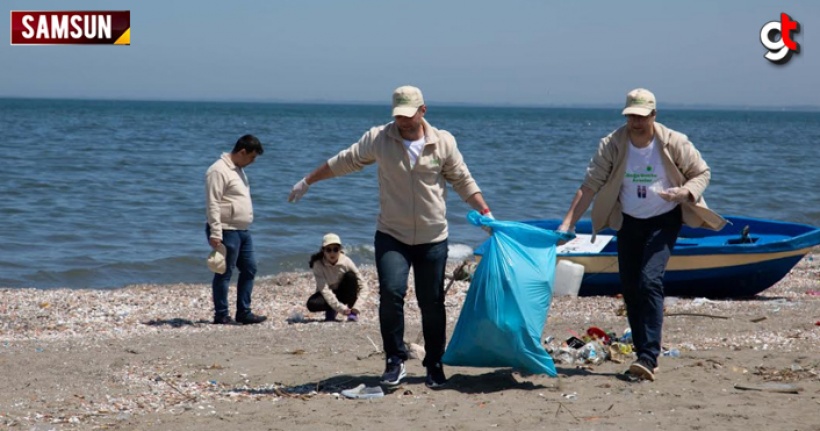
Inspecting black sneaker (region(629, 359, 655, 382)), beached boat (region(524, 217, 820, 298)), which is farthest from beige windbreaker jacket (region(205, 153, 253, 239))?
black sneaker (region(629, 359, 655, 382))

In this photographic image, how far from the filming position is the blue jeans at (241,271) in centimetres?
894

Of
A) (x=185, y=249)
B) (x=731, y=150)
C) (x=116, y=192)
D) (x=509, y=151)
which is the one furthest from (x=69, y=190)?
(x=731, y=150)

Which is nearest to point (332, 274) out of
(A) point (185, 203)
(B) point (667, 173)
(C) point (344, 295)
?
(C) point (344, 295)

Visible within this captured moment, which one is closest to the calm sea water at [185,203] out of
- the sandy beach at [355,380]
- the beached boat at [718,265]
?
the beached boat at [718,265]

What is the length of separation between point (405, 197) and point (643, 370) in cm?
171

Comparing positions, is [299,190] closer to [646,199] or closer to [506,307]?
[506,307]

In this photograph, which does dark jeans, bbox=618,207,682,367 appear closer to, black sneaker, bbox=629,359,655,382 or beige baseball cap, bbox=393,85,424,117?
black sneaker, bbox=629,359,655,382

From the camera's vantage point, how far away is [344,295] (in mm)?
9523

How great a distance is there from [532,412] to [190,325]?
466cm

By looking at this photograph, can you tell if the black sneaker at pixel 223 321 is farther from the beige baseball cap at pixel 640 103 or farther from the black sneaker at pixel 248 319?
the beige baseball cap at pixel 640 103

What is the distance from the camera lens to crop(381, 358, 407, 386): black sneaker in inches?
238

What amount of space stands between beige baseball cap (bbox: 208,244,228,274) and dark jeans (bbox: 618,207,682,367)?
149 inches

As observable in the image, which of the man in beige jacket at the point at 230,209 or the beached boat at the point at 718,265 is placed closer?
the man in beige jacket at the point at 230,209

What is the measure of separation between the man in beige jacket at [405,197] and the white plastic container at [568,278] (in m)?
4.99
